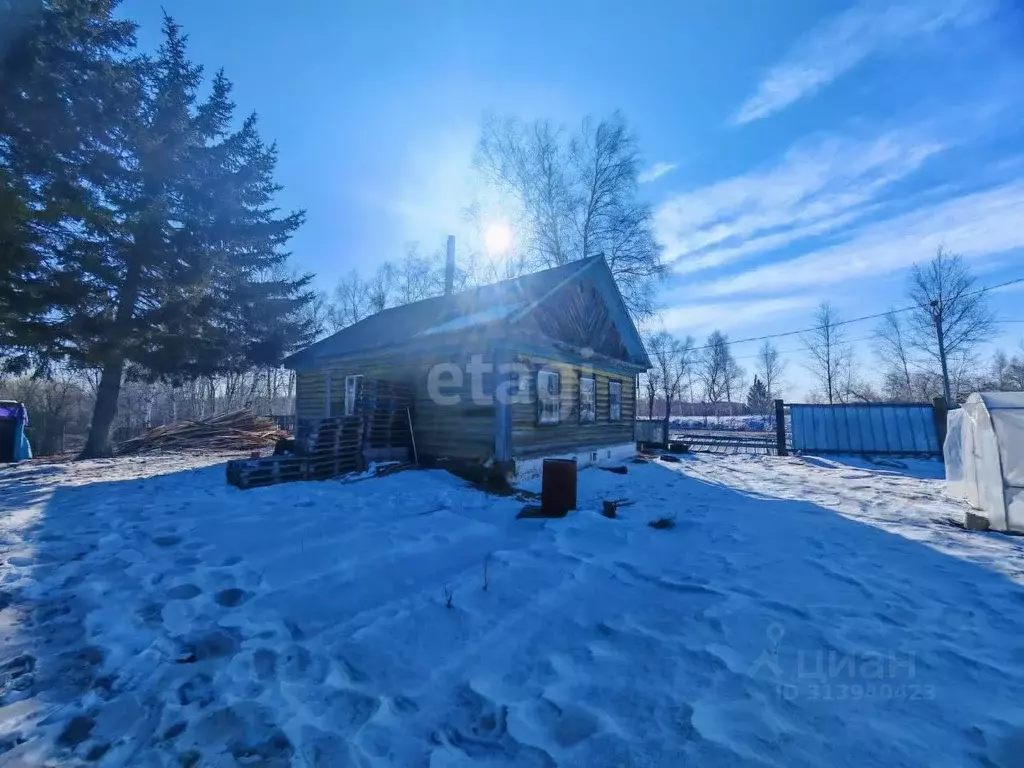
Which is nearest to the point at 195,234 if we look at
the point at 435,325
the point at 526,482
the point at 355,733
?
the point at 435,325

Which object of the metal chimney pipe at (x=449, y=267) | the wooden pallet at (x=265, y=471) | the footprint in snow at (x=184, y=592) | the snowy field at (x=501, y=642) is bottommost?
the snowy field at (x=501, y=642)

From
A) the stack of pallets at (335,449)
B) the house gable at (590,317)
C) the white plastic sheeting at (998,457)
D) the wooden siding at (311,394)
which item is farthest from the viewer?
the wooden siding at (311,394)

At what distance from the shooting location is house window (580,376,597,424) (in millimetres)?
11781

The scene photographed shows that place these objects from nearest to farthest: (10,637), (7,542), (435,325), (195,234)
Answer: (10,637) < (7,542) < (435,325) < (195,234)

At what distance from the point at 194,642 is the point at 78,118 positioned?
1534cm

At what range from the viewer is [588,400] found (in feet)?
39.7

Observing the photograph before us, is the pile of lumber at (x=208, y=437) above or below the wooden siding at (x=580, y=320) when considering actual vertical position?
below

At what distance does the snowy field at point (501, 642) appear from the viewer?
→ 2.06 meters

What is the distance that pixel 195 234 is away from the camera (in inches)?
488

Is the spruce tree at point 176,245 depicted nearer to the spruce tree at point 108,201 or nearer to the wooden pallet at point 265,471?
the spruce tree at point 108,201

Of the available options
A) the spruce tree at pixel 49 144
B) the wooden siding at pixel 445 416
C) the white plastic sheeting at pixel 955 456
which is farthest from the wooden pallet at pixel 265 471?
the white plastic sheeting at pixel 955 456

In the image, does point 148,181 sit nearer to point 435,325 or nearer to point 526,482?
point 435,325

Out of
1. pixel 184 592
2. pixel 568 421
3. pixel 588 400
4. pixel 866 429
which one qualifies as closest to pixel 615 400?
pixel 588 400

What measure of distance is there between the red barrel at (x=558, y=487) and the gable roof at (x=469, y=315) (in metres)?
3.56
